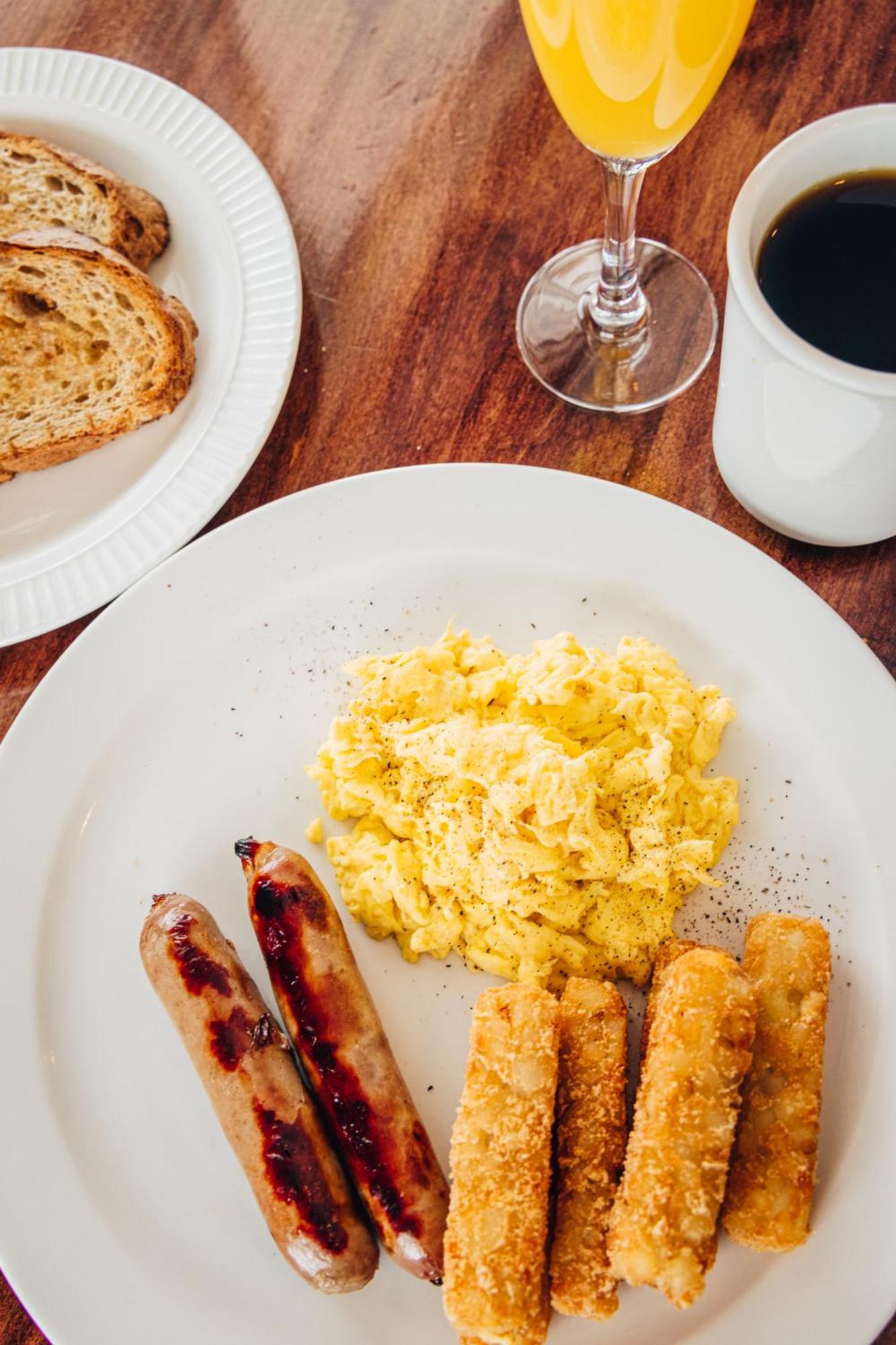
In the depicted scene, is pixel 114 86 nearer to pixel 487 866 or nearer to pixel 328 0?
pixel 328 0

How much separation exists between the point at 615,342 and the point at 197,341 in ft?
2.68

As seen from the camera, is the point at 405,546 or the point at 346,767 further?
the point at 405,546

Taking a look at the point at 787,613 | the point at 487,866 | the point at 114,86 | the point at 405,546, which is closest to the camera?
the point at 487,866

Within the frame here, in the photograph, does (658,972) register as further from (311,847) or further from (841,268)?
(841,268)

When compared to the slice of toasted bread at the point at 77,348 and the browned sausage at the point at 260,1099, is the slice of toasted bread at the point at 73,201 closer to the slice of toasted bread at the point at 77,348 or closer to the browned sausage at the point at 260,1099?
the slice of toasted bread at the point at 77,348

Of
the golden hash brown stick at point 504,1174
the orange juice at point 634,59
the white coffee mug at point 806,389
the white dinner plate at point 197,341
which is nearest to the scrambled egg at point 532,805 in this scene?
the golden hash brown stick at point 504,1174

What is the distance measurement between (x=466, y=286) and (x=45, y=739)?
1.20 m

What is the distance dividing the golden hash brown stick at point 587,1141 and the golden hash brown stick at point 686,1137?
0.04m

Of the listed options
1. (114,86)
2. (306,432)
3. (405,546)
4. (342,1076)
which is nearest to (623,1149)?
(342,1076)

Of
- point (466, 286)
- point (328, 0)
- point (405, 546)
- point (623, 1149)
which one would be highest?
point (328, 0)

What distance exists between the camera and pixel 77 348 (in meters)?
2.31

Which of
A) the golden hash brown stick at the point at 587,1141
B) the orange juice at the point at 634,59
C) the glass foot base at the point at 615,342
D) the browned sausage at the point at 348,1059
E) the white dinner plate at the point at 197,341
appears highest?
the orange juice at the point at 634,59

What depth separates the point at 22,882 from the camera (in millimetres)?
1979

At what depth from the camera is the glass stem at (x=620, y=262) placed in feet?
6.40
